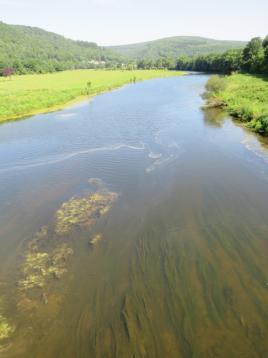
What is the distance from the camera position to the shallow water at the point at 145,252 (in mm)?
8281

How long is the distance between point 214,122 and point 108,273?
2603 centimetres

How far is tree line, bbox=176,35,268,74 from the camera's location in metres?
73.0

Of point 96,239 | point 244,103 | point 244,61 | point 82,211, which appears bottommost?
point 244,61

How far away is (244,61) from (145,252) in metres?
88.1

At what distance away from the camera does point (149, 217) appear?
47.0ft

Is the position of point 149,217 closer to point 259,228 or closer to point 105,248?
point 105,248

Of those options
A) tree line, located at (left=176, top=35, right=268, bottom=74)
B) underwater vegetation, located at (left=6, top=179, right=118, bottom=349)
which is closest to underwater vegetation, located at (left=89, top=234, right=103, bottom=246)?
underwater vegetation, located at (left=6, top=179, right=118, bottom=349)

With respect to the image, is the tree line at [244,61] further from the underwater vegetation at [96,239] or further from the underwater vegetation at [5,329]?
the underwater vegetation at [5,329]

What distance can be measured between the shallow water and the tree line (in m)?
58.7

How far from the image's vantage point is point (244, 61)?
85250mm

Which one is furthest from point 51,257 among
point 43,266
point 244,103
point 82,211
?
point 244,103

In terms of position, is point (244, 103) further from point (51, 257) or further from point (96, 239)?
point (51, 257)

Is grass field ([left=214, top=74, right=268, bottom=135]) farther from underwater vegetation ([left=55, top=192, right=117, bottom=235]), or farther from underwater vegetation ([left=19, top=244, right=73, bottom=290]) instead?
underwater vegetation ([left=19, top=244, right=73, bottom=290])

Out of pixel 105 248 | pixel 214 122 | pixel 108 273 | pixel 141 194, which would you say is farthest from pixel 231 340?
pixel 214 122
